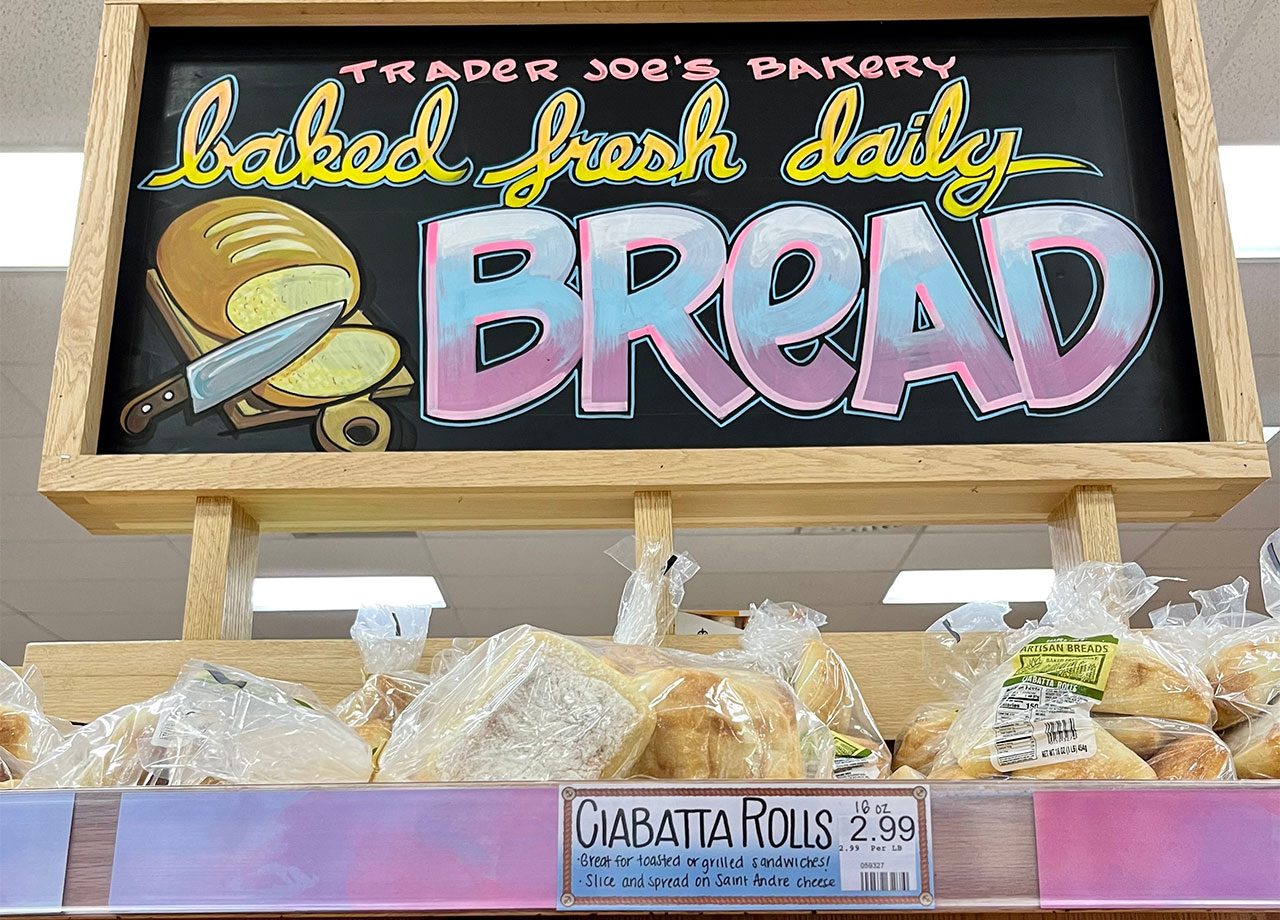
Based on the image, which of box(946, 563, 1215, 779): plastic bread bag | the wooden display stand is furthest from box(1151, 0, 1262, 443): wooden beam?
box(946, 563, 1215, 779): plastic bread bag

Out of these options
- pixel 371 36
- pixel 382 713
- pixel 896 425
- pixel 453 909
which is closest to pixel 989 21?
pixel 896 425

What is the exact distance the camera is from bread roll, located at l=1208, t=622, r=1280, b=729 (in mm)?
714

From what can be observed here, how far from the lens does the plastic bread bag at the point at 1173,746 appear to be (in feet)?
2.18

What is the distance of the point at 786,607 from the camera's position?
38.6 inches

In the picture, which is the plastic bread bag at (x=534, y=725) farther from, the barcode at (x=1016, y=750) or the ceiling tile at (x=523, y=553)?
the ceiling tile at (x=523, y=553)

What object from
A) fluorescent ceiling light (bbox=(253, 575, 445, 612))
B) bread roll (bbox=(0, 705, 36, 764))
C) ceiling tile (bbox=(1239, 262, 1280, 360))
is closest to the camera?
bread roll (bbox=(0, 705, 36, 764))

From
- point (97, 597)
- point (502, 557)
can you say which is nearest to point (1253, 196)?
point (502, 557)

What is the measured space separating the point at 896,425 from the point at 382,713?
21.5 inches

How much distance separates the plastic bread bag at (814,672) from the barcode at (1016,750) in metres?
0.11

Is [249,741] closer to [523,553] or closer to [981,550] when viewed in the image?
[523,553]

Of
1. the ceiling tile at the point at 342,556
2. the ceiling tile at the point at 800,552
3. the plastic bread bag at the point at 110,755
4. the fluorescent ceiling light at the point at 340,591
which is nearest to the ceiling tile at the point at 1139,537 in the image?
the ceiling tile at the point at 800,552

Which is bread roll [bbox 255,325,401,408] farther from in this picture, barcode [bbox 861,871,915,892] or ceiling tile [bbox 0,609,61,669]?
ceiling tile [bbox 0,609,61,669]

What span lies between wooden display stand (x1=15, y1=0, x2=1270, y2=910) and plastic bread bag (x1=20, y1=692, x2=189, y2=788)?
0.23m

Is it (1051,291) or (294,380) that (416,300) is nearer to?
(294,380)
